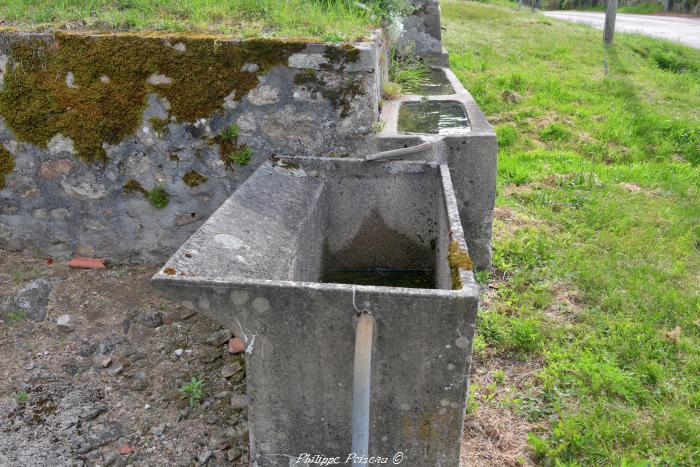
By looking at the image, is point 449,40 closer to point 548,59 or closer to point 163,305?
point 548,59

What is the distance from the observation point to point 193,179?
3.79 meters

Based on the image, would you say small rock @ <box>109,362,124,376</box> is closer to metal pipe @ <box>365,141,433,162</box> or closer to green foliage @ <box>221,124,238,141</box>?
green foliage @ <box>221,124,238,141</box>

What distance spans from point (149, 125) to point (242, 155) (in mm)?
625

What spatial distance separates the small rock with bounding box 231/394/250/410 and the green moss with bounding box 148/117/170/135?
5.78 ft

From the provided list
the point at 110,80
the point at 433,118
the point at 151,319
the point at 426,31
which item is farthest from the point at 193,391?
the point at 426,31

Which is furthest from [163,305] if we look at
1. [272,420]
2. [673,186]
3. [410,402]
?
[673,186]

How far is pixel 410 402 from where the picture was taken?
2174 mm

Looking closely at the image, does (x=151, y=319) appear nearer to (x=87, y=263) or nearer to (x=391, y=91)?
(x=87, y=263)

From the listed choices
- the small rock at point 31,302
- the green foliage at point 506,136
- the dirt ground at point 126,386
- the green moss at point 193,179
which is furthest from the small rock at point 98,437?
the green foliage at point 506,136

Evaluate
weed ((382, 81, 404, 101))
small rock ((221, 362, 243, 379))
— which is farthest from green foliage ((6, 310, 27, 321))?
weed ((382, 81, 404, 101))

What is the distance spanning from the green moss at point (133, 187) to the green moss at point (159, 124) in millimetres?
409

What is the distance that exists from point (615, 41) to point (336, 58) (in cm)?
1105

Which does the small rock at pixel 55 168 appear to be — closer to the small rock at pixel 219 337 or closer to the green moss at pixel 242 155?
the green moss at pixel 242 155

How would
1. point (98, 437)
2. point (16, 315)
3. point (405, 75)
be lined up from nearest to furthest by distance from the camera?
point (98, 437)
point (16, 315)
point (405, 75)
